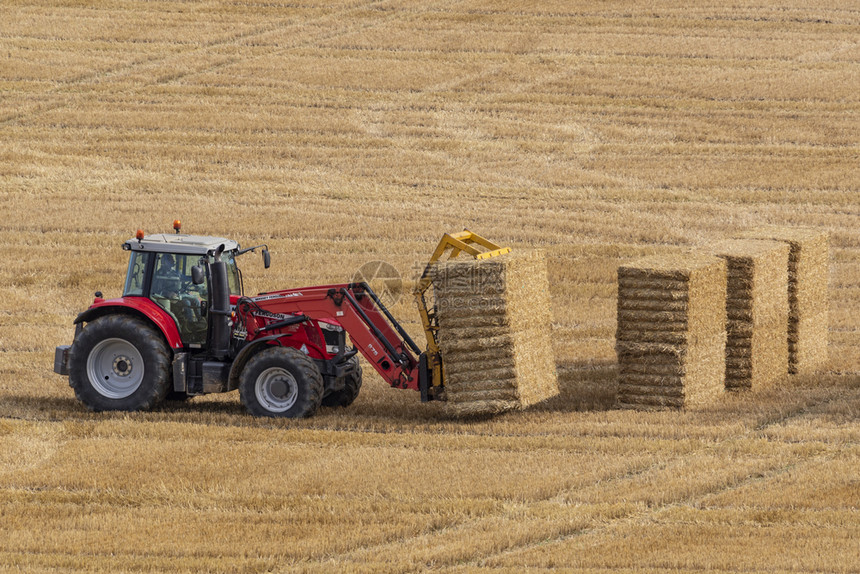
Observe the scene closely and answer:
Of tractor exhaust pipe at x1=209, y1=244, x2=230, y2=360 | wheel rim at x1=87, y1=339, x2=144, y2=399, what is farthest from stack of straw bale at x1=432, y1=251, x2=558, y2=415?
wheel rim at x1=87, y1=339, x2=144, y2=399

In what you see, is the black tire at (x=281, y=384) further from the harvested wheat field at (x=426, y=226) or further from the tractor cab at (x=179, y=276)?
the tractor cab at (x=179, y=276)

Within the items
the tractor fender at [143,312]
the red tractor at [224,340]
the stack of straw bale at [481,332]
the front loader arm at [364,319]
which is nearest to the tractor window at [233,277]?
the red tractor at [224,340]

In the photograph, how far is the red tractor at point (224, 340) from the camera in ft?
45.0

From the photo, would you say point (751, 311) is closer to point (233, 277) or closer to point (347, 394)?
point (347, 394)

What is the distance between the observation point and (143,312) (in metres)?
13.9

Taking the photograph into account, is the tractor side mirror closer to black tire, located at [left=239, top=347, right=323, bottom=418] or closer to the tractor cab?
the tractor cab

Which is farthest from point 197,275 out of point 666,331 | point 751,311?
point 751,311

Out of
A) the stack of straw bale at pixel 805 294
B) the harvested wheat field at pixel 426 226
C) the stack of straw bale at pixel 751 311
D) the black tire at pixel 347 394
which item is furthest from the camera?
the stack of straw bale at pixel 805 294

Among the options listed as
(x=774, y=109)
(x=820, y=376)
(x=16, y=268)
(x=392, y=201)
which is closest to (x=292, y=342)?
(x=820, y=376)

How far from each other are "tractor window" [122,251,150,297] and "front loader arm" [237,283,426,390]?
1.26 m

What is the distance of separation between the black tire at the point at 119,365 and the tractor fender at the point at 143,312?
0.33ft

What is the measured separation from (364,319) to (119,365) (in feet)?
10.2

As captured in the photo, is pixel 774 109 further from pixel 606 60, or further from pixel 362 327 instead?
pixel 362 327

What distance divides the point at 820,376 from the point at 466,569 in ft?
28.3
